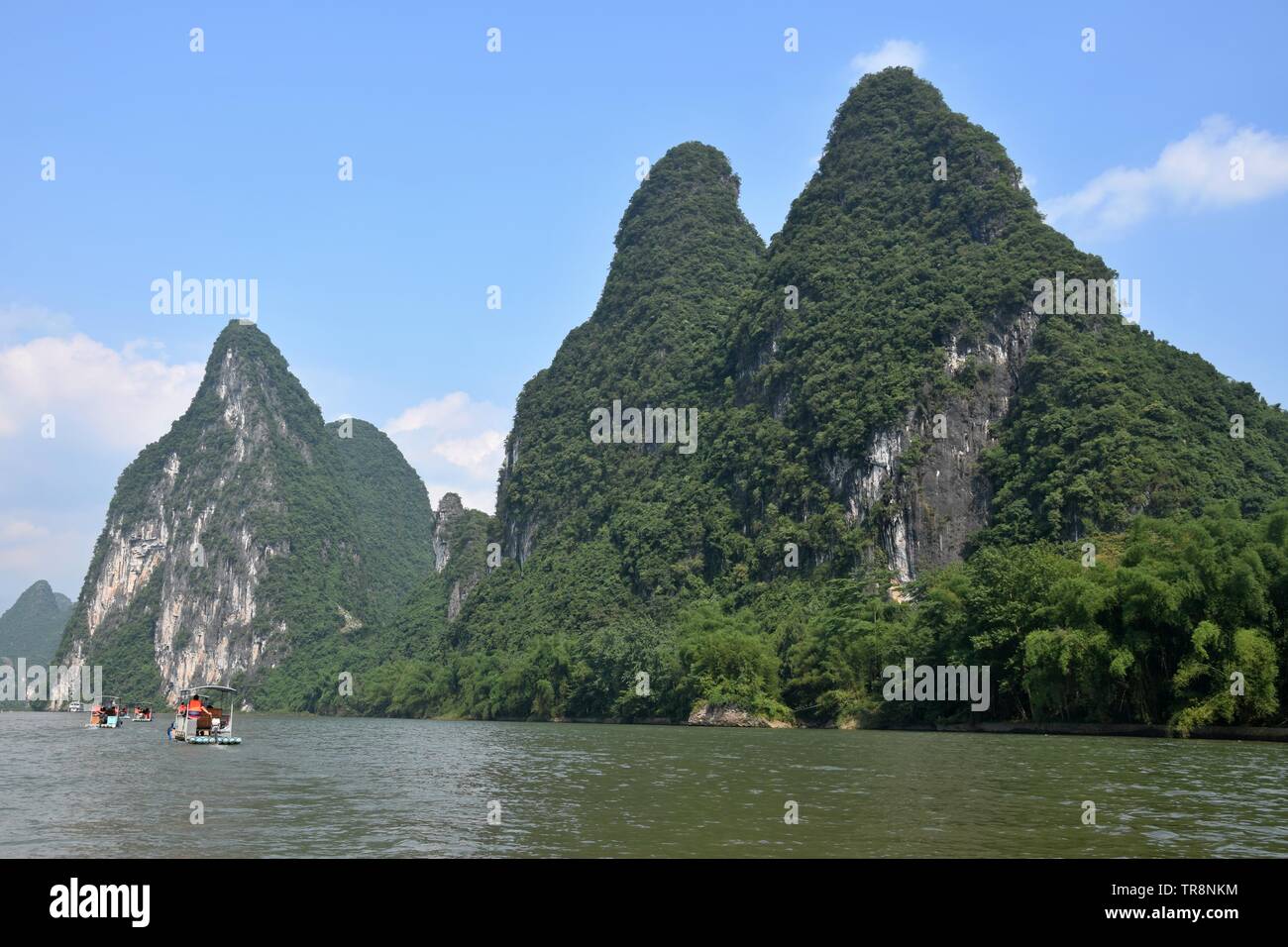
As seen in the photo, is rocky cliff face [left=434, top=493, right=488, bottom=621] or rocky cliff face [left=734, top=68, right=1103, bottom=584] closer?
rocky cliff face [left=734, top=68, right=1103, bottom=584]

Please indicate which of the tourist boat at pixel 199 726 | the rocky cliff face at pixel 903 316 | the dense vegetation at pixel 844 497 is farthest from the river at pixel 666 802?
the rocky cliff face at pixel 903 316

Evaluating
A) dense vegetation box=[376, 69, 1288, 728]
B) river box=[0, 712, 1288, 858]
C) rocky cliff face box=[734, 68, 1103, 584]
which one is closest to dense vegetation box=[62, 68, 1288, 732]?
dense vegetation box=[376, 69, 1288, 728]

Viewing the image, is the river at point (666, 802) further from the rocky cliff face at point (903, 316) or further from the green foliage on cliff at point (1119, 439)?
the rocky cliff face at point (903, 316)

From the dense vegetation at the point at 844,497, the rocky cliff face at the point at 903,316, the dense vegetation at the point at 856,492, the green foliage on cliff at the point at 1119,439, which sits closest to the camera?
the dense vegetation at the point at 856,492

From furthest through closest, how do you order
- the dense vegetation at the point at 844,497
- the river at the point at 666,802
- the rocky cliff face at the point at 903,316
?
the rocky cliff face at the point at 903,316
the dense vegetation at the point at 844,497
the river at the point at 666,802

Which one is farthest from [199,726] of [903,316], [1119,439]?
[903,316]

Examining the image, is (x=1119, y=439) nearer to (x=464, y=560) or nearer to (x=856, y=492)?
(x=856, y=492)

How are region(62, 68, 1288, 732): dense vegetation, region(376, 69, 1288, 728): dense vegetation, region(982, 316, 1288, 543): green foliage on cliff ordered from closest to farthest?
region(62, 68, 1288, 732): dense vegetation
region(376, 69, 1288, 728): dense vegetation
region(982, 316, 1288, 543): green foliage on cliff

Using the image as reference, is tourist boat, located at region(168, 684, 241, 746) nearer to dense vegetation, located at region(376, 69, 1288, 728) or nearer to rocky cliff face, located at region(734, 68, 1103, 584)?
dense vegetation, located at region(376, 69, 1288, 728)
